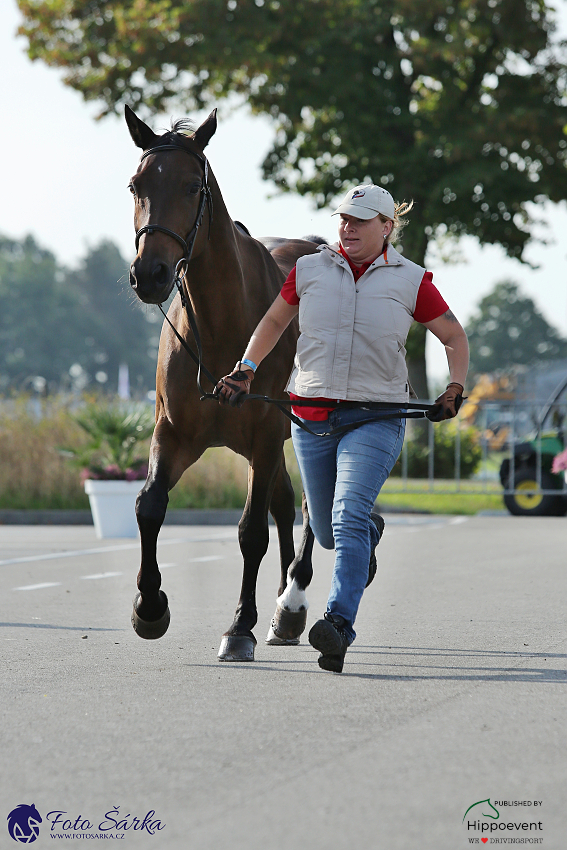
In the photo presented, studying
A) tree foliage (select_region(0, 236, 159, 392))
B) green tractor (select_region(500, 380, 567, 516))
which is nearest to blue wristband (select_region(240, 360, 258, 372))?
green tractor (select_region(500, 380, 567, 516))

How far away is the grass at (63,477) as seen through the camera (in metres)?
18.7

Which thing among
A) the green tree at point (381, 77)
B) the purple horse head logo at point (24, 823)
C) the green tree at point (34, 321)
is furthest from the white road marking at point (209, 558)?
the green tree at point (34, 321)

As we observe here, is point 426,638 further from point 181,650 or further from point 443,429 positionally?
point 443,429

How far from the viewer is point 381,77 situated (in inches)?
1134

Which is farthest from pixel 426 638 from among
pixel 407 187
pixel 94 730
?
pixel 407 187

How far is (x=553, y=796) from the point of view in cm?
331

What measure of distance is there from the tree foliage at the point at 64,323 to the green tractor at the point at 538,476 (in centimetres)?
8671

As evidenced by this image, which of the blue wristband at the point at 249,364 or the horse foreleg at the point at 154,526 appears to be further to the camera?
the horse foreleg at the point at 154,526

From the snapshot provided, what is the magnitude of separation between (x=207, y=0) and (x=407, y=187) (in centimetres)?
653

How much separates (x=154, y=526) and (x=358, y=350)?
4.31 ft

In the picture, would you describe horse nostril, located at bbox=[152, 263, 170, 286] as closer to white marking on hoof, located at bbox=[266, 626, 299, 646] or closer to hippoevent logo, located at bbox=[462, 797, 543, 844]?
white marking on hoof, located at bbox=[266, 626, 299, 646]

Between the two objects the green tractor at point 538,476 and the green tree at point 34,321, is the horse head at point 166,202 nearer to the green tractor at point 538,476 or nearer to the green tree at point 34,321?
the green tractor at point 538,476

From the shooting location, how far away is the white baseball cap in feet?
17.6

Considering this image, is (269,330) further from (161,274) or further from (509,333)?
(509,333)
